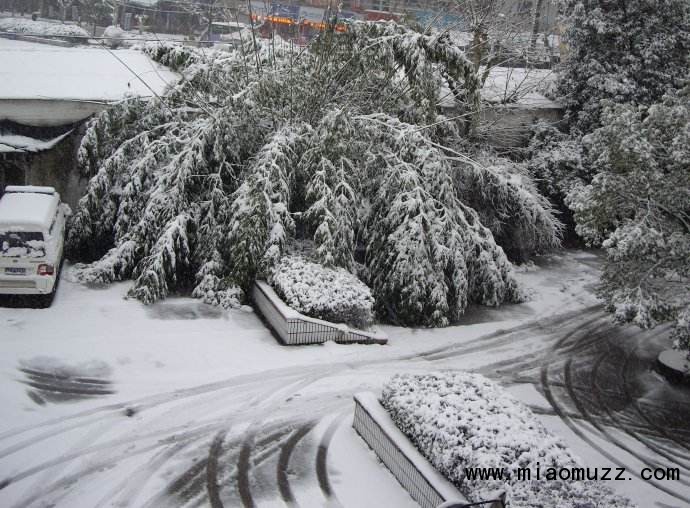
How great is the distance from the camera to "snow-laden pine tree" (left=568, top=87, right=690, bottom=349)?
476 inches

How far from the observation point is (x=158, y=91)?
1823cm

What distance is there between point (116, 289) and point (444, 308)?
7127 mm

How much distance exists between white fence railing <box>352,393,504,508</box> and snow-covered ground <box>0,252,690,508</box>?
181mm

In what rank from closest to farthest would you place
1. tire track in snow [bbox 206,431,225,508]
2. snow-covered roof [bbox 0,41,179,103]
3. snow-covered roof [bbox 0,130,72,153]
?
tire track in snow [bbox 206,431,225,508] → snow-covered roof [bbox 0,130,72,153] → snow-covered roof [bbox 0,41,179,103]

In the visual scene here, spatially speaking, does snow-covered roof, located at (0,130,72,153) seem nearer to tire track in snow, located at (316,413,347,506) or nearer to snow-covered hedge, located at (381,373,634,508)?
tire track in snow, located at (316,413,347,506)

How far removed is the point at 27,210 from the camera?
1254 cm

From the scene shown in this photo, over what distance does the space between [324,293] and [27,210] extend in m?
6.13

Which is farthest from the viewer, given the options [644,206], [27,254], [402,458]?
[644,206]

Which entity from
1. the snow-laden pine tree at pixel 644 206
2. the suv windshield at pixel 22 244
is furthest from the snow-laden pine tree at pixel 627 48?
the suv windshield at pixel 22 244

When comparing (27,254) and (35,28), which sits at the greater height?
(35,28)

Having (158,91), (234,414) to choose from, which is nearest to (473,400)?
(234,414)

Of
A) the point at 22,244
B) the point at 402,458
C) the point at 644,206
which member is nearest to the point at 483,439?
the point at 402,458

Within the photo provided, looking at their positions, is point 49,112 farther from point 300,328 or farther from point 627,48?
point 627,48

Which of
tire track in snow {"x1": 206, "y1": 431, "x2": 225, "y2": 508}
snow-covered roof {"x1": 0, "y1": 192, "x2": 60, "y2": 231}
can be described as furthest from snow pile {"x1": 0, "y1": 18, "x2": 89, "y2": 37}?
tire track in snow {"x1": 206, "y1": 431, "x2": 225, "y2": 508}
